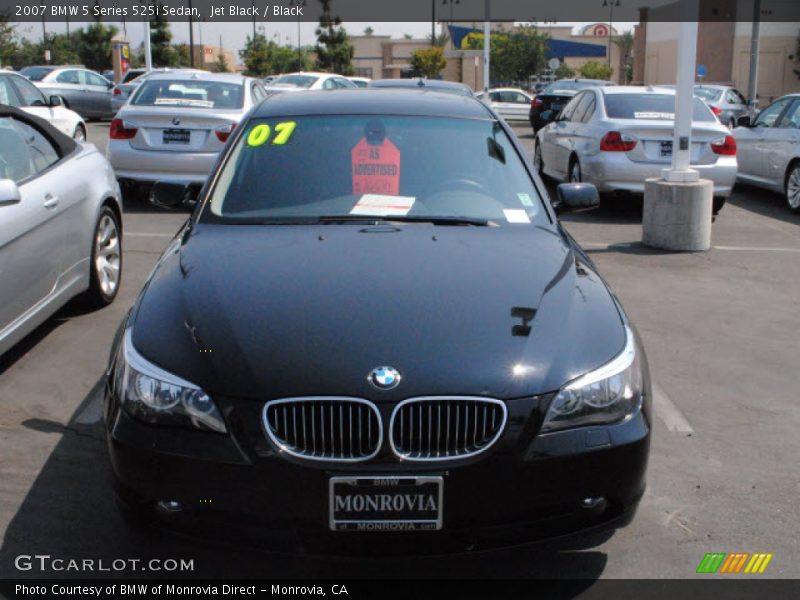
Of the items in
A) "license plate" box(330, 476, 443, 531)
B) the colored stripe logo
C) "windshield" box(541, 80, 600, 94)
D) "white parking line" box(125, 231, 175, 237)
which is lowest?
the colored stripe logo

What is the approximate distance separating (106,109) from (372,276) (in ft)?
89.1

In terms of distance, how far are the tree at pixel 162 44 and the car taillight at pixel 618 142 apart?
180 feet

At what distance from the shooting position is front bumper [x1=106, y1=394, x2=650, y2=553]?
3.01 m

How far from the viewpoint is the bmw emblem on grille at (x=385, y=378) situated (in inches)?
121

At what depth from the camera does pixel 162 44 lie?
63781 mm

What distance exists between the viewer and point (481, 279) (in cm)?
372

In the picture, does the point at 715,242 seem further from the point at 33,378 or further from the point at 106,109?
the point at 106,109

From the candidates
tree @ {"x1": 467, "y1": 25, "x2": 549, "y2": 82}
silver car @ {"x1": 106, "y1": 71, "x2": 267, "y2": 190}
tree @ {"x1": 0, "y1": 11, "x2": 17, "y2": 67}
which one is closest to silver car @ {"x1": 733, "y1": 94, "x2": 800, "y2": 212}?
silver car @ {"x1": 106, "y1": 71, "x2": 267, "y2": 190}

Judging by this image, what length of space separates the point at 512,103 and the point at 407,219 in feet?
105

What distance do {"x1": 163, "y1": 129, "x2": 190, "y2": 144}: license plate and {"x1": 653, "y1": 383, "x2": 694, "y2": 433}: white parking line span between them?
765cm

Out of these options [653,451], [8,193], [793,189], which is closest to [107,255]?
[8,193]

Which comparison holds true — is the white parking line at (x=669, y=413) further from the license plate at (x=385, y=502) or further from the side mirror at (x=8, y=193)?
the side mirror at (x=8, y=193)

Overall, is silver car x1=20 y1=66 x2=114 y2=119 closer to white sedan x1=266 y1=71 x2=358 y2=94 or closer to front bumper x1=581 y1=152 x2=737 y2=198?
white sedan x1=266 y1=71 x2=358 y2=94

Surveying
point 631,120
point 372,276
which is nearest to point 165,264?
point 372,276
